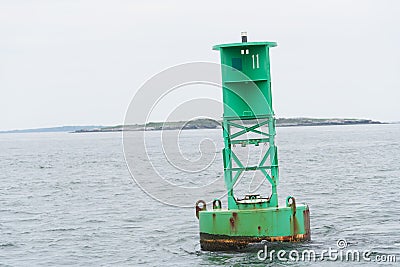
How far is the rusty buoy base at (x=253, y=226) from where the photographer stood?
77.6ft

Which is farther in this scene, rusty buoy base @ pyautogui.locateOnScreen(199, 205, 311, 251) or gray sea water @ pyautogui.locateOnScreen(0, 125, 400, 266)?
gray sea water @ pyautogui.locateOnScreen(0, 125, 400, 266)

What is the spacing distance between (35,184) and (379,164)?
83.9 ft

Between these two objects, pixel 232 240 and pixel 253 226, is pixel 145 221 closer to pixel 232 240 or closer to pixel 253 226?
pixel 232 240

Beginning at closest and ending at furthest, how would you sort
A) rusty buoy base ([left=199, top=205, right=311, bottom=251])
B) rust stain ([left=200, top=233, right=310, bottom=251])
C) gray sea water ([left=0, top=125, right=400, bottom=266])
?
rusty buoy base ([left=199, top=205, right=311, bottom=251]) → rust stain ([left=200, top=233, right=310, bottom=251]) → gray sea water ([left=0, top=125, right=400, bottom=266])

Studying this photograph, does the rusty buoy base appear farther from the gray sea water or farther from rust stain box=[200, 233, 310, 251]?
the gray sea water

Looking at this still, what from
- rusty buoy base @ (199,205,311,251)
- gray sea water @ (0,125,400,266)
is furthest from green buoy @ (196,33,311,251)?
gray sea water @ (0,125,400,266)

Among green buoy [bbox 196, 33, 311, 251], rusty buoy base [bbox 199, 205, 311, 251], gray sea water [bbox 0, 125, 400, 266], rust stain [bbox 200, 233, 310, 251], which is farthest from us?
gray sea water [bbox 0, 125, 400, 266]

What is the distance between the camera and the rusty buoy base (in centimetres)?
2366

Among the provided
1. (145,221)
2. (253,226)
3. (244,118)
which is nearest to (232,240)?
(253,226)

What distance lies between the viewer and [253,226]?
77.8 feet

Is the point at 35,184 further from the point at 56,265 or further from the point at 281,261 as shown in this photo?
the point at 281,261

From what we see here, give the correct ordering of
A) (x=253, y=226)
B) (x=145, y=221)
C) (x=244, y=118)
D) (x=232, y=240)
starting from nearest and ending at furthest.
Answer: (x=253, y=226) → (x=232, y=240) → (x=244, y=118) → (x=145, y=221)

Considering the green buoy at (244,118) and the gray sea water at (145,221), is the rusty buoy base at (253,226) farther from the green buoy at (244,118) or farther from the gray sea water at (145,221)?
the gray sea water at (145,221)

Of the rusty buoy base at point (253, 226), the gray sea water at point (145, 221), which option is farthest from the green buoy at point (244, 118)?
the gray sea water at point (145, 221)
